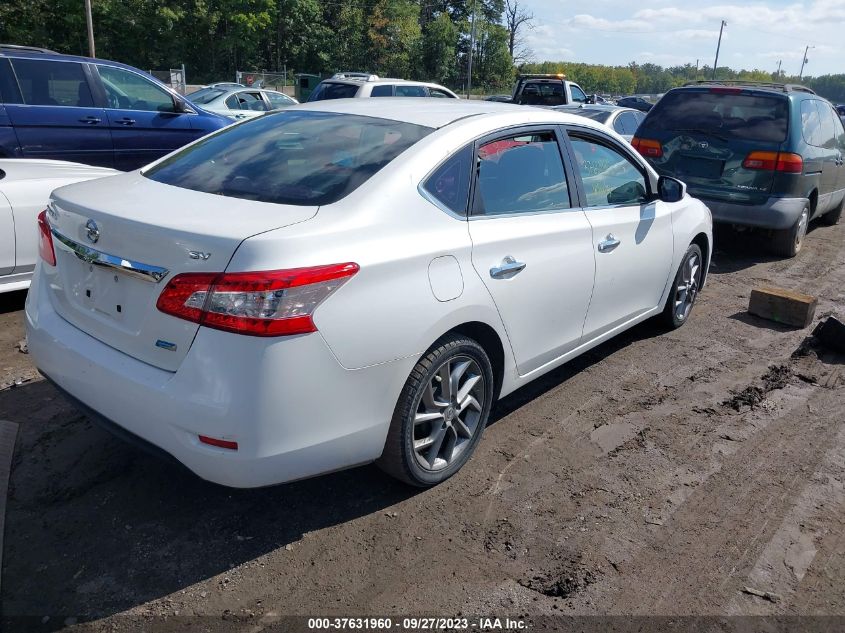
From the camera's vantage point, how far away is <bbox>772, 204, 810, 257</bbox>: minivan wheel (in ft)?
26.9

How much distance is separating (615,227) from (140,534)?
3.05m

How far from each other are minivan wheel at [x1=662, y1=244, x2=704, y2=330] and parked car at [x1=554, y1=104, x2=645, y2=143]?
17.2ft

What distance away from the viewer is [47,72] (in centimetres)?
764

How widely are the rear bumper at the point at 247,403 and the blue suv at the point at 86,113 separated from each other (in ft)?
18.6

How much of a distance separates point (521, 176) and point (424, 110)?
608mm

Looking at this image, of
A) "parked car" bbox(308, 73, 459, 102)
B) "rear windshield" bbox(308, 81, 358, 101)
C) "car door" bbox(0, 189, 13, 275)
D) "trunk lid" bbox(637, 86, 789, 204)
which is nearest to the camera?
"car door" bbox(0, 189, 13, 275)

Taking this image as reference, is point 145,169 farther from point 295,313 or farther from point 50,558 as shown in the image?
point 50,558

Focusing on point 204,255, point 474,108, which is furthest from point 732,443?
point 204,255

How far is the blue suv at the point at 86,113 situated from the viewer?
742 cm

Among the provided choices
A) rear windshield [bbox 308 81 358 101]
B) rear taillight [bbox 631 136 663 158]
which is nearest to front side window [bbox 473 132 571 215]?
rear taillight [bbox 631 136 663 158]

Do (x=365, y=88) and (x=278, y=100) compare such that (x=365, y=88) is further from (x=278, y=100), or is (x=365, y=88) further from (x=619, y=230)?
(x=619, y=230)

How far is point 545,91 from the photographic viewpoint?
726 inches

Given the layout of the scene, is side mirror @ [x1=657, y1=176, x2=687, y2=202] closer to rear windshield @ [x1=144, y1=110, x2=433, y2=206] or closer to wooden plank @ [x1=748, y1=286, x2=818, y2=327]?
wooden plank @ [x1=748, y1=286, x2=818, y2=327]

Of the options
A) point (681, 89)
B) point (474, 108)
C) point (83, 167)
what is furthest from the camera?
point (681, 89)
